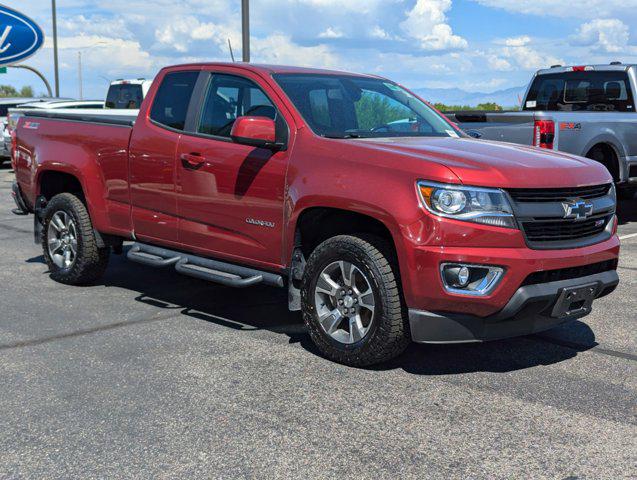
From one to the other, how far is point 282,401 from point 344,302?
2.87ft

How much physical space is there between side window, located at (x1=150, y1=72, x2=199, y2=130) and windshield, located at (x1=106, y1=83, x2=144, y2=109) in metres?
11.5

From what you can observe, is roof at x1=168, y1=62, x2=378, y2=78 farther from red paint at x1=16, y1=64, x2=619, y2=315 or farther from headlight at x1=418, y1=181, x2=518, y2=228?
headlight at x1=418, y1=181, x2=518, y2=228

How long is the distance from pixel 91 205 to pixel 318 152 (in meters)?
2.71

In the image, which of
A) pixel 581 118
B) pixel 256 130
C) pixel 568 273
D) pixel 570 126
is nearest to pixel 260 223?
pixel 256 130

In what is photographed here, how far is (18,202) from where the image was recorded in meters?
8.16

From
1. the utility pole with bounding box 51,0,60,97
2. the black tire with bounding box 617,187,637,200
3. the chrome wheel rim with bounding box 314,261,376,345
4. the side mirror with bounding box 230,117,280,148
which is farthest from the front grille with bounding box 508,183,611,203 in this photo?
the utility pole with bounding box 51,0,60,97

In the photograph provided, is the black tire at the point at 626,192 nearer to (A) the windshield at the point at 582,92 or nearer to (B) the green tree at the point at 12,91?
(A) the windshield at the point at 582,92

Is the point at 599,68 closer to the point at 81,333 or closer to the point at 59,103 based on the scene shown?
the point at 81,333

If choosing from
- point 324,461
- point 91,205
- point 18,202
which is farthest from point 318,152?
point 18,202

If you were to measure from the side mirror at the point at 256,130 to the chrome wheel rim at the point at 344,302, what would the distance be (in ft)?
3.17

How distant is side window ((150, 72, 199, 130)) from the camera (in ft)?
21.0

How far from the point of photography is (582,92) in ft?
38.6

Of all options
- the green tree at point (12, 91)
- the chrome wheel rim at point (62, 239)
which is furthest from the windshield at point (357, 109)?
the green tree at point (12, 91)

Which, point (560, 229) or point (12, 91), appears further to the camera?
point (12, 91)
